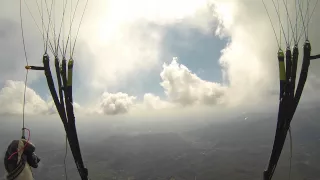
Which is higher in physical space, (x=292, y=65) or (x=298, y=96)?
(x=292, y=65)

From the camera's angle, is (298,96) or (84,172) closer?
(298,96)

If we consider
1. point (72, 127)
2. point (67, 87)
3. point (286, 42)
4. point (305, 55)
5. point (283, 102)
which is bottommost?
point (72, 127)

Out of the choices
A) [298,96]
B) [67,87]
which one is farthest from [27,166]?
[298,96]

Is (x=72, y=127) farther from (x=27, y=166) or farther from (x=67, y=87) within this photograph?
(x=27, y=166)

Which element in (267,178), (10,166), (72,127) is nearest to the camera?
(10,166)

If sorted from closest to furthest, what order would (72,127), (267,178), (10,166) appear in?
(10,166), (72,127), (267,178)

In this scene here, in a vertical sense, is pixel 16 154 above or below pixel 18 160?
above

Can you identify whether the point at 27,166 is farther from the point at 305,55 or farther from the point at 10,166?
the point at 305,55

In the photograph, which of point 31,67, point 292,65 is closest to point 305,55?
point 292,65

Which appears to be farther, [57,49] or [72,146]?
[57,49]
